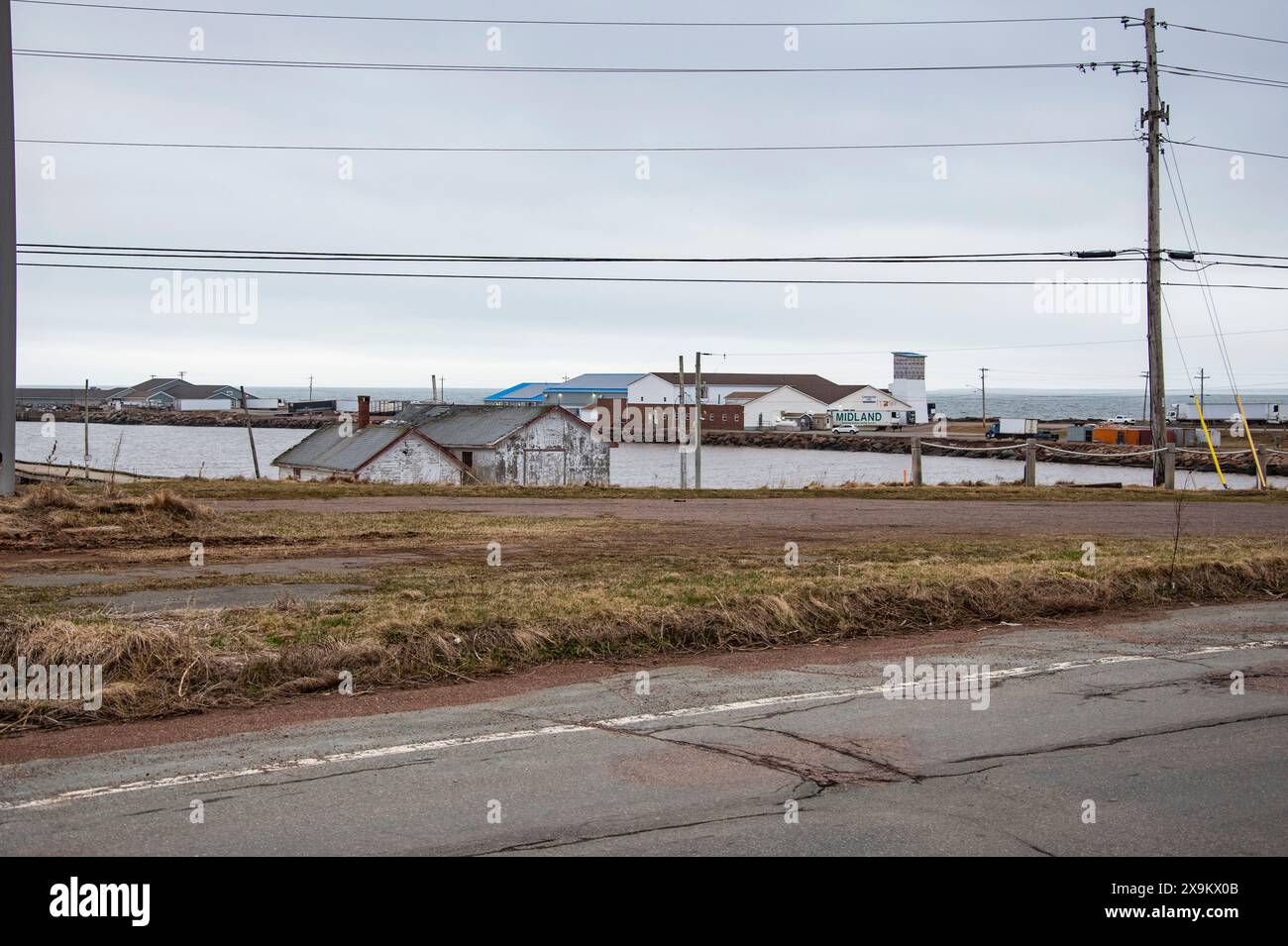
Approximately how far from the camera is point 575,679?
9.51m

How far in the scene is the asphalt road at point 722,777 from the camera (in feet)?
18.8

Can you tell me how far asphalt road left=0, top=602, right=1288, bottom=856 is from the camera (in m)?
5.73

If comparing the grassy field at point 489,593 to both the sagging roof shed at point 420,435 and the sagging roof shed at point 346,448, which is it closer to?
the sagging roof shed at point 346,448

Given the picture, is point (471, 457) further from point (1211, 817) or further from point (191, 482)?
point (1211, 817)

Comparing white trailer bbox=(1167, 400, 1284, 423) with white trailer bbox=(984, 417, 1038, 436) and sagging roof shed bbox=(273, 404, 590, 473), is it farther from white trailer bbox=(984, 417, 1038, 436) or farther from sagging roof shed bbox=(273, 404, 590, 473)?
sagging roof shed bbox=(273, 404, 590, 473)

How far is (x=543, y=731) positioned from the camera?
7789 mm

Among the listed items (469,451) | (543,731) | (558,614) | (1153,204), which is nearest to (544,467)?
(469,451)

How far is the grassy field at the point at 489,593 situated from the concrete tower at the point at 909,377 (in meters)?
137

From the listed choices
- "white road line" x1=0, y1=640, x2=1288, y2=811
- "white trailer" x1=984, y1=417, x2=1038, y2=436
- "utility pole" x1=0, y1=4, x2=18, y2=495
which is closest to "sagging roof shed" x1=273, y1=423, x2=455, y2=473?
"utility pole" x1=0, y1=4, x2=18, y2=495

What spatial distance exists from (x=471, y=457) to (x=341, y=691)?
5016 centimetres

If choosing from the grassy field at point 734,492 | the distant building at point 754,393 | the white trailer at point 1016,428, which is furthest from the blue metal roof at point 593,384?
the grassy field at point 734,492

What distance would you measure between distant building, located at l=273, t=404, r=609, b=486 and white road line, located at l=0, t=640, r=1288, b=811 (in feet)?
149

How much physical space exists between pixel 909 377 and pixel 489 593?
148436mm
